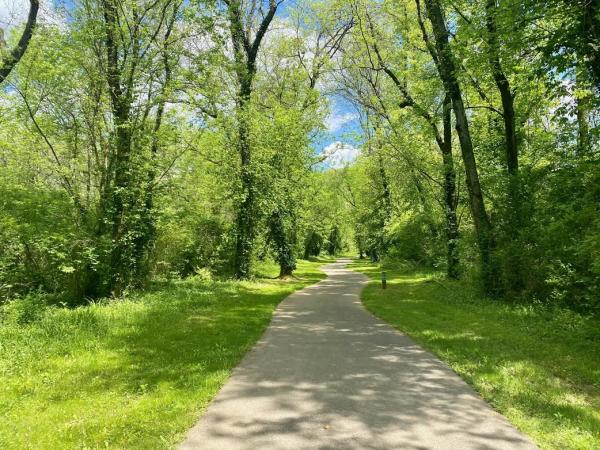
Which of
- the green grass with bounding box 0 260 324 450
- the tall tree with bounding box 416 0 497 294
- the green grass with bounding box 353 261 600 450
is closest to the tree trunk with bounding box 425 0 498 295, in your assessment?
the tall tree with bounding box 416 0 497 294

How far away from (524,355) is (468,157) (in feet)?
31.1

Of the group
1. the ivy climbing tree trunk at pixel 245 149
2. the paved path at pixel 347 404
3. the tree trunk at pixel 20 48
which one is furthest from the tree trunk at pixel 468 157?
the tree trunk at pixel 20 48

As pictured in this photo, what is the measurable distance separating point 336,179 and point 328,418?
51.7 meters

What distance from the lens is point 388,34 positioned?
23.2 metres

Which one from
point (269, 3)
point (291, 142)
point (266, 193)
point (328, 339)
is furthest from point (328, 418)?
point (269, 3)

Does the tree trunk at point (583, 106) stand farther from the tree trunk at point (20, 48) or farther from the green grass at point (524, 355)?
the tree trunk at point (20, 48)

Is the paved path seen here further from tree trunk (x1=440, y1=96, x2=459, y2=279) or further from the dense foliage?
tree trunk (x1=440, y1=96, x2=459, y2=279)

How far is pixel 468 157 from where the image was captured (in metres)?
15.6

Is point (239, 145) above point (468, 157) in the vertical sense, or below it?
above

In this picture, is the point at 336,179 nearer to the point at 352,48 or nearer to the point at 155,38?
the point at 352,48

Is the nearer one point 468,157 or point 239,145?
point 468,157

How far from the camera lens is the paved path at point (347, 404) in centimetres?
449

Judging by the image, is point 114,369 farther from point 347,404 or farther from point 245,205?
point 245,205

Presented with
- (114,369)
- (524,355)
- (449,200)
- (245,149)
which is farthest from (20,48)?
(449,200)
